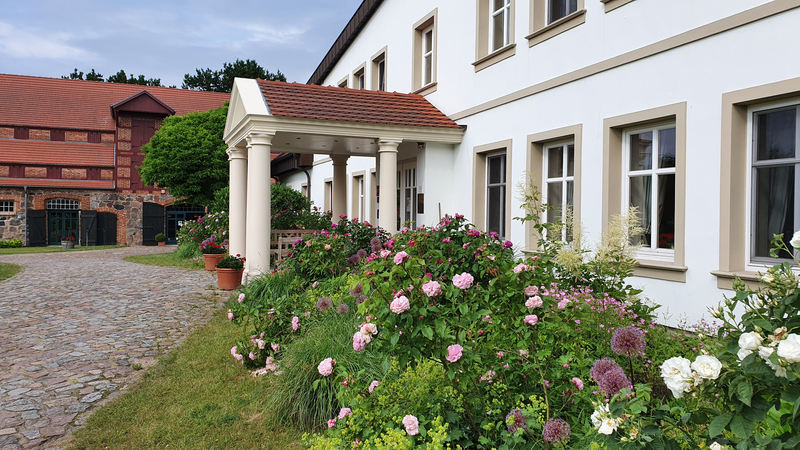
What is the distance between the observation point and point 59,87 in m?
32.0

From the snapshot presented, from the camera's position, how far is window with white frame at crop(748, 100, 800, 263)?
4.63 meters

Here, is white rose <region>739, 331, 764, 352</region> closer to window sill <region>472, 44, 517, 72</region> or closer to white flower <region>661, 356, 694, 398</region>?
white flower <region>661, 356, 694, 398</region>

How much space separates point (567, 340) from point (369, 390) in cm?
140

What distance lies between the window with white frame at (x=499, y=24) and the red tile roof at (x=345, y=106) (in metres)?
1.57

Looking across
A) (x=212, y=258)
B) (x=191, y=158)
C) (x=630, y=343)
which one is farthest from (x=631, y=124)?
(x=191, y=158)

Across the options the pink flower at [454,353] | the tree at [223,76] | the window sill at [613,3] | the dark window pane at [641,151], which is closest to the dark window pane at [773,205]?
the dark window pane at [641,151]

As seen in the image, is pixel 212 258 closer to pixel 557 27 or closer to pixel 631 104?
pixel 557 27

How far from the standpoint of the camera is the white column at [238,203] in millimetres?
11000

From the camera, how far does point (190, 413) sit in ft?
13.5

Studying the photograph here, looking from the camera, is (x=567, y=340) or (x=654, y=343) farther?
(x=654, y=343)

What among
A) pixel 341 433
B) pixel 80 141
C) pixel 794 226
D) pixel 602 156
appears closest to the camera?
pixel 341 433

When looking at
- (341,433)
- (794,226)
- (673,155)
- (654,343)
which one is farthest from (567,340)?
(673,155)

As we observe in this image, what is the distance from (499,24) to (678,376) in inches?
323

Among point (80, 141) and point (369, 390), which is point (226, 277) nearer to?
point (369, 390)
